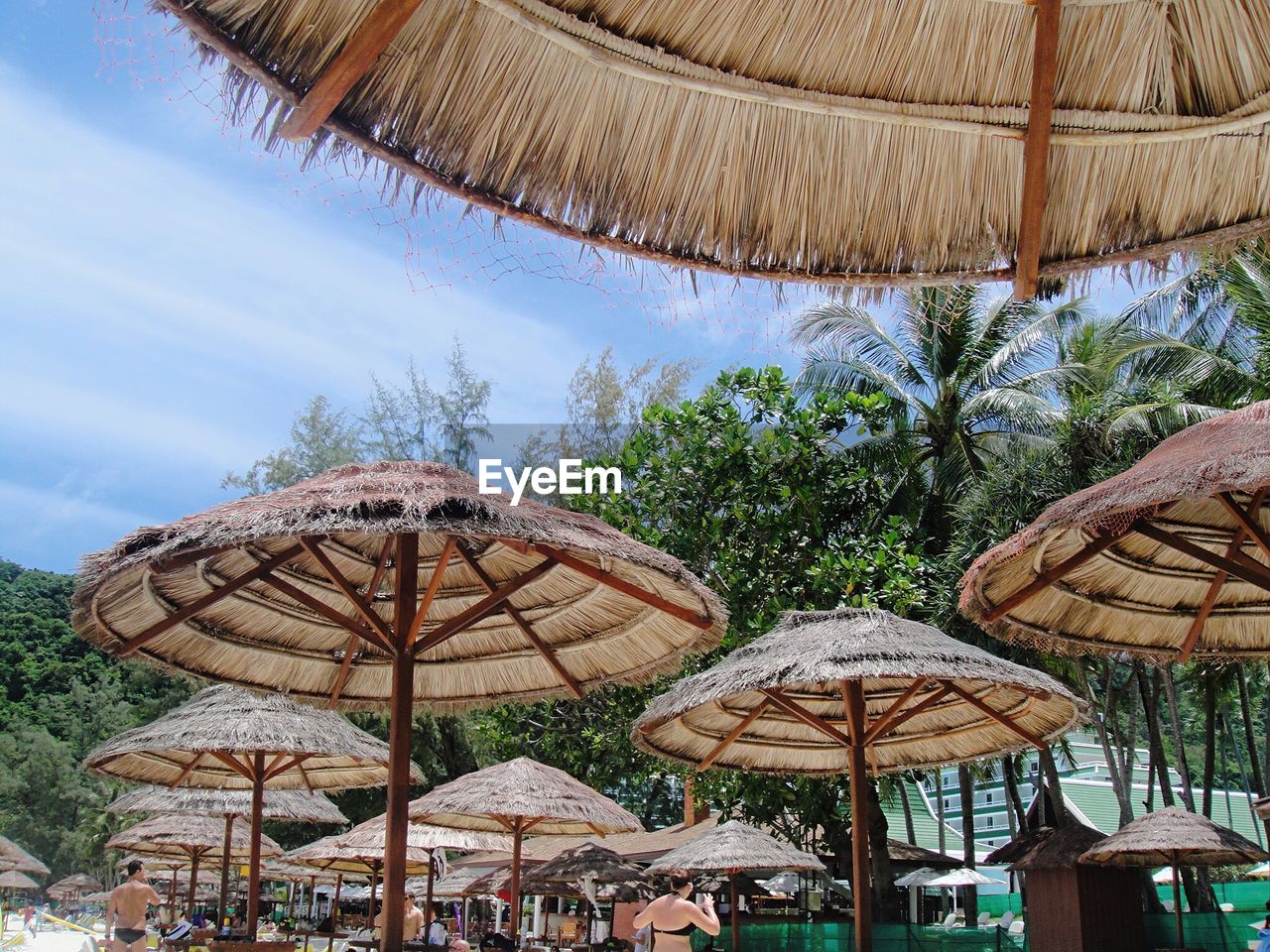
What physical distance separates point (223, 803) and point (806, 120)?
1300 cm

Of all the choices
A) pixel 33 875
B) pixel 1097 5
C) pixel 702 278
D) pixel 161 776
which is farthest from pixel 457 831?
pixel 33 875

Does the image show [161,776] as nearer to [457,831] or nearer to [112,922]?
[112,922]

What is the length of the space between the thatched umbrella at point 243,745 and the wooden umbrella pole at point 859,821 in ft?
12.7

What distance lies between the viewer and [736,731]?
25.4ft

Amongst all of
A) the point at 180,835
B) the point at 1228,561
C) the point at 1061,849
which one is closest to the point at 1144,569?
the point at 1228,561

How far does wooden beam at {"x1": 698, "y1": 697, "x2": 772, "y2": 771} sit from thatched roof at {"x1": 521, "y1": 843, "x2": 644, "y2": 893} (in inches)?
204

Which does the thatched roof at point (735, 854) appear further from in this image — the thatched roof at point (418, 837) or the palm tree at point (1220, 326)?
the palm tree at point (1220, 326)

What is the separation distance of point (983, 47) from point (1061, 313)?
1902 cm

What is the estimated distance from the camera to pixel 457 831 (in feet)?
45.9

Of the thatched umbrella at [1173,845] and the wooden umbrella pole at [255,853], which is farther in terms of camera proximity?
the thatched umbrella at [1173,845]

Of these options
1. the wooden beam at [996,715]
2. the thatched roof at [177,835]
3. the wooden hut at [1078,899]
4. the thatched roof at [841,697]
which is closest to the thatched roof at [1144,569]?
the thatched roof at [841,697]

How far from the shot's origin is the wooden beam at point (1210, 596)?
530 centimetres

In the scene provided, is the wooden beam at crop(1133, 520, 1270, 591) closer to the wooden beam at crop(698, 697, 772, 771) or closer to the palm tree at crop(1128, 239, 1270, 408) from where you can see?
the wooden beam at crop(698, 697, 772, 771)

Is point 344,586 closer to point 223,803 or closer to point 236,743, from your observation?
point 236,743
